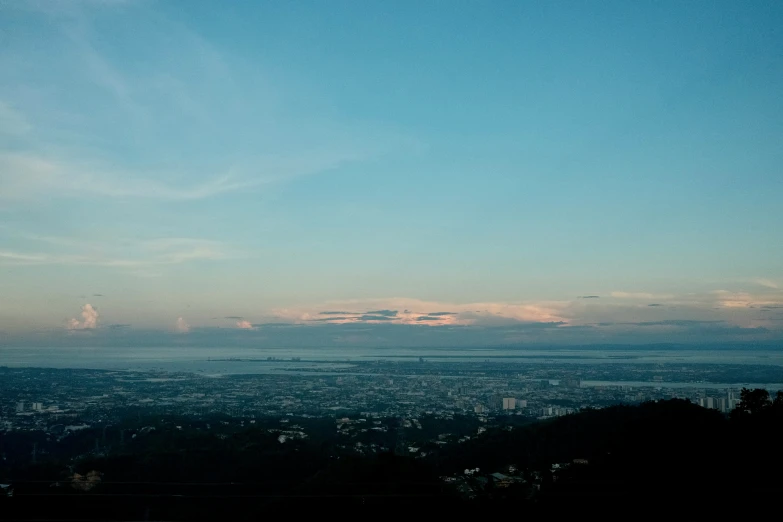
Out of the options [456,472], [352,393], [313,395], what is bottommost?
[352,393]

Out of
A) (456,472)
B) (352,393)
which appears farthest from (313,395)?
(456,472)

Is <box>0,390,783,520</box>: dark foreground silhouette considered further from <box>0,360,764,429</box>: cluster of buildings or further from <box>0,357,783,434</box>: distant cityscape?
<box>0,360,764,429</box>: cluster of buildings

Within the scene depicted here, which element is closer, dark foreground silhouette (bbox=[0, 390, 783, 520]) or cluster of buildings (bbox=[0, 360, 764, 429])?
dark foreground silhouette (bbox=[0, 390, 783, 520])

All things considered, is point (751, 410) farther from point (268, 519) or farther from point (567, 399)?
point (567, 399)

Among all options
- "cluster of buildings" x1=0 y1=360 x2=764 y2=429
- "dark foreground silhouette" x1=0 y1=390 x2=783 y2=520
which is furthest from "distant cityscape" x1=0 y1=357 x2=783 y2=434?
"dark foreground silhouette" x1=0 y1=390 x2=783 y2=520

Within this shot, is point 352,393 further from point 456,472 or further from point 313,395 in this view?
point 456,472

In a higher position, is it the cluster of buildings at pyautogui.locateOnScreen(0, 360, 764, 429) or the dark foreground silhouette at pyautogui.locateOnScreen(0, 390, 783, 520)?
the dark foreground silhouette at pyautogui.locateOnScreen(0, 390, 783, 520)

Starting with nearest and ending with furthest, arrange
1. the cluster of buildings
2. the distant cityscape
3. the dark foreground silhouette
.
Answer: the dark foreground silhouette < the distant cityscape < the cluster of buildings

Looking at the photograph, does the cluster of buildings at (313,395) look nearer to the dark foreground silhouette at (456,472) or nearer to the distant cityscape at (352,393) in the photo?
the distant cityscape at (352,393)
